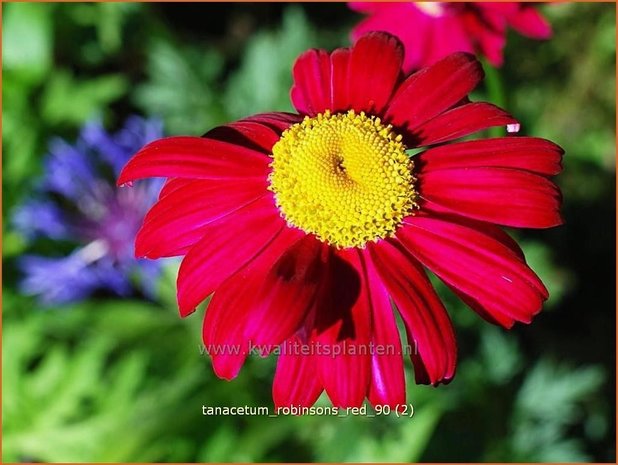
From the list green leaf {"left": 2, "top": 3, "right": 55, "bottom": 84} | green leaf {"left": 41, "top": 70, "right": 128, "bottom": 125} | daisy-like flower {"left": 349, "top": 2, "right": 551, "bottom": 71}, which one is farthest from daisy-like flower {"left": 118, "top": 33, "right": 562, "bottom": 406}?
green leaf {"left": 2, "top": 3, "right": 55, "bottom": 84}

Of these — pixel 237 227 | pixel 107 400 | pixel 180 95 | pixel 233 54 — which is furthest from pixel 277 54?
pixel 237 227

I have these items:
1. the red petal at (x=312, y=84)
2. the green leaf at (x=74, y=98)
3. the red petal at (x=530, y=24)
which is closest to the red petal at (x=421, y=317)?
the red petal at (x=312, y=84)

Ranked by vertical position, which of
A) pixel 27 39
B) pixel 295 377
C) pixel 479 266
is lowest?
pixel 295 377

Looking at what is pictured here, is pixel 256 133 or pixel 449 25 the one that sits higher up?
pixel 449 25

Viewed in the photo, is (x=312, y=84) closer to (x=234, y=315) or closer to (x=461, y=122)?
(x=461, y=122)

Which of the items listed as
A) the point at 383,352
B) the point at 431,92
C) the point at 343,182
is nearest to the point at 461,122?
the point at 431,92

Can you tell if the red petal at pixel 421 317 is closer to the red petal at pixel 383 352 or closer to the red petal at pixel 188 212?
the red petal at pixel 383 352
